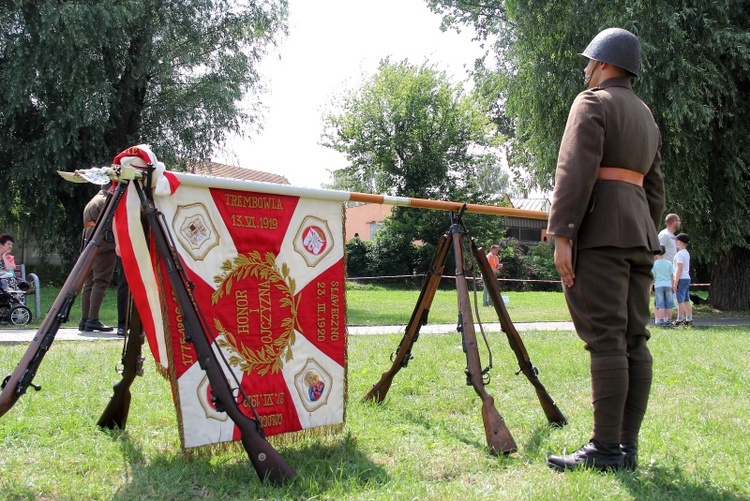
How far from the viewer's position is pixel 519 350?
15.3 ft

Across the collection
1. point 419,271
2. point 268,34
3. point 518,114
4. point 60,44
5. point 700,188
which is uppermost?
point 268,34

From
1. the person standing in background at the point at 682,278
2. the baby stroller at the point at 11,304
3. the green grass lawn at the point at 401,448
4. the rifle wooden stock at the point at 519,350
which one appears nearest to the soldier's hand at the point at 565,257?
the rifle wooden stock at the point at 519,350

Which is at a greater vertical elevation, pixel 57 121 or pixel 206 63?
pixel 206 63

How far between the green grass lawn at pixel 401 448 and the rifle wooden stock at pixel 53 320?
0.49 m

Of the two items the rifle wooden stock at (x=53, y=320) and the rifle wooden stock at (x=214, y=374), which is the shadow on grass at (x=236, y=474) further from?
the rifle wooden stock at (x=53, y=320)

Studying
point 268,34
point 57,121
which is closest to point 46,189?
point 57,121

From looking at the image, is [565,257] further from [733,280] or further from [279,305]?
[733,280]

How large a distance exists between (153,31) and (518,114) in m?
11.9

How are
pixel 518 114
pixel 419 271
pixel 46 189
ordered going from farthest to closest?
pixel 419 271 → pixel 46 189 → pixel 518 114

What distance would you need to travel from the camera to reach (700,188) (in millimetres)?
15289

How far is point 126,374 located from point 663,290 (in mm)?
11031

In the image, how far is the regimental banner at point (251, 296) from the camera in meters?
3.56

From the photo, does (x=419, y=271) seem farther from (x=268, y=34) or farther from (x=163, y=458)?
(x=163, y=458)

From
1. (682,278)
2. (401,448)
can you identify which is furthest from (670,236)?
(401,448)
